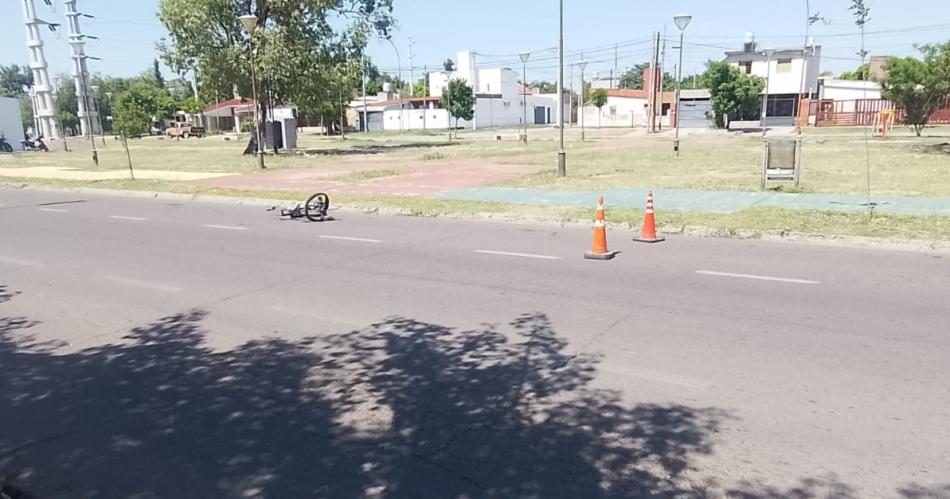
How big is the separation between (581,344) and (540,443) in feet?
6.23

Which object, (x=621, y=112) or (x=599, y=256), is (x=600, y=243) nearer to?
(x=599, y=256)

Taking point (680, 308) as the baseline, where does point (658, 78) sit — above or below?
above

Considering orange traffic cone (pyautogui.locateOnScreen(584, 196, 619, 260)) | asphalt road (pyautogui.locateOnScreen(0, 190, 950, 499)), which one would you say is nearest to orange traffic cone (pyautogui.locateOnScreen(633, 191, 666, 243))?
asphalt road (pyautogui.locateOnScreen(0, 190, 950, 499))

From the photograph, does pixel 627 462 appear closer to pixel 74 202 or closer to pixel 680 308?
pixel 680 308

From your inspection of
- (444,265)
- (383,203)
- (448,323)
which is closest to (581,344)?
(448,323)

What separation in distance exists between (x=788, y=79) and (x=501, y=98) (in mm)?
42691

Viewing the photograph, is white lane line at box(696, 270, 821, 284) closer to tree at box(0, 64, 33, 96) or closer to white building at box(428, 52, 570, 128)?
white building at box(428, 52, 570, 128)

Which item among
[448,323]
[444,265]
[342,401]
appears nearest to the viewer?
[342,401]

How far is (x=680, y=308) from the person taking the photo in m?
6.90

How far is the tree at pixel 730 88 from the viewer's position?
2233 inches

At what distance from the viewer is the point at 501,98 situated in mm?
94562

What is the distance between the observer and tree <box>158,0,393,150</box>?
3319 cm

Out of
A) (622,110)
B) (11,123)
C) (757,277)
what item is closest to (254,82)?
(757,277)

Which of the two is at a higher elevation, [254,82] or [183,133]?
[254,82]
